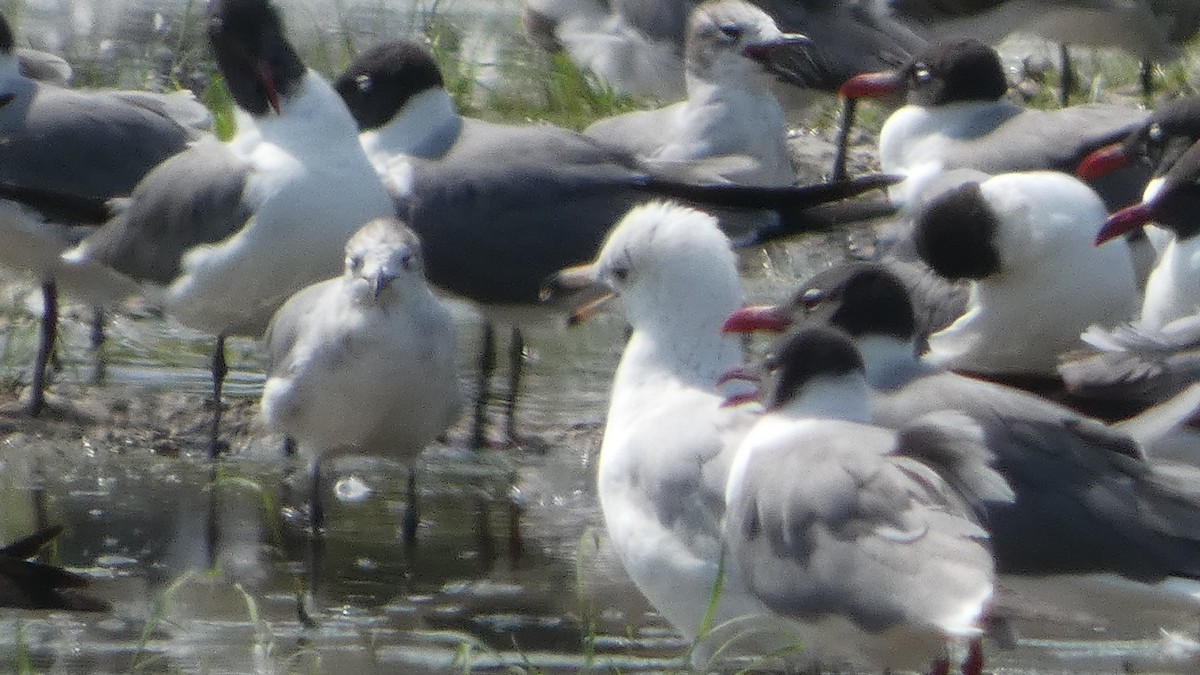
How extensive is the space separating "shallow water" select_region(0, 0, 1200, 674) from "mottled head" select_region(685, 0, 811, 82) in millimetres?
902

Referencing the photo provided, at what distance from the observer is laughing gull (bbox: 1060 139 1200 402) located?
5738 millimetres

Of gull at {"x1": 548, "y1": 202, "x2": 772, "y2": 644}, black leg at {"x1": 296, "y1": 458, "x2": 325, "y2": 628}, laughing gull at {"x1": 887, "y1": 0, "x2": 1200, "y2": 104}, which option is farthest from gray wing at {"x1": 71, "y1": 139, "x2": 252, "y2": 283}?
laughing gull at {"x1": 887, "y1": 0, "x2": 1200, "y2": 104}

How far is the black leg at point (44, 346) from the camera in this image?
7574 mm

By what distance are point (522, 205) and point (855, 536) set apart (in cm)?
351

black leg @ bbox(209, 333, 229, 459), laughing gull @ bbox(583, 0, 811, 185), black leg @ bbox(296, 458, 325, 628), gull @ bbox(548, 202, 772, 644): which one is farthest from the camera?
laughing gull @ bbox(583, 0, 811, 185)

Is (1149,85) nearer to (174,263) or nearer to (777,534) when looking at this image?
(174,263)

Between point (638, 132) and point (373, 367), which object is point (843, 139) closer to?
point (638, 132)

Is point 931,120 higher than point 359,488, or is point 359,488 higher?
point 931,120

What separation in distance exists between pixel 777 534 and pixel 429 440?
209 cm

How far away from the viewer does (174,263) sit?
762 centimetres

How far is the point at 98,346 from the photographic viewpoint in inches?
328

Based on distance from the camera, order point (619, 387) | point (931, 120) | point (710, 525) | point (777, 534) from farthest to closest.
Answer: point (931, 120)
point (619, 387)
point (710, 525)
point (777, 534)

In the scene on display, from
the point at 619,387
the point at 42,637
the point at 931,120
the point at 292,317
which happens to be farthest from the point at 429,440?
the point at 931,120

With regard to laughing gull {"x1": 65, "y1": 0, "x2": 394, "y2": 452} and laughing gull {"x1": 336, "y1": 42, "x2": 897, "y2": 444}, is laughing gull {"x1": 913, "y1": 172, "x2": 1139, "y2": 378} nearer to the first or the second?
laughing gull {"x1": 336, "y1": 42, "x2": 897, "y2": 444}
